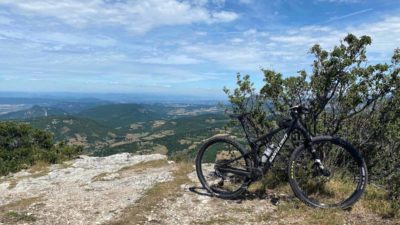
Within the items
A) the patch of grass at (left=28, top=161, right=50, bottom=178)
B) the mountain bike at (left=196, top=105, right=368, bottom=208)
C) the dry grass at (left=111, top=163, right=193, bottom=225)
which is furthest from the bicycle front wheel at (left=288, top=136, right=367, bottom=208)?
the patch of grass at (left=28, top=161, right=50, bottom=178)

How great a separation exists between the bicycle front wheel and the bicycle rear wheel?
49.8 inches

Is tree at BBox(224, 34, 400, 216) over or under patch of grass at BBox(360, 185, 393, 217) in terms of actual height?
over

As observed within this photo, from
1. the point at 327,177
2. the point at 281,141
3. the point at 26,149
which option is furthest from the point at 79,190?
the point at 26,149

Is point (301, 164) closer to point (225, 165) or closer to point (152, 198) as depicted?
point (225, 165)

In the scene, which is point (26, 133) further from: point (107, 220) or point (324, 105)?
point (324, 105)

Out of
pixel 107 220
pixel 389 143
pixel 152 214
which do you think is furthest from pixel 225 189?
pixel 389 143

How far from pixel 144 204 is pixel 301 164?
3.75m

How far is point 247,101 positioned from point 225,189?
3.32m

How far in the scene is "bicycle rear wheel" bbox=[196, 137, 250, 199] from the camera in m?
8.74

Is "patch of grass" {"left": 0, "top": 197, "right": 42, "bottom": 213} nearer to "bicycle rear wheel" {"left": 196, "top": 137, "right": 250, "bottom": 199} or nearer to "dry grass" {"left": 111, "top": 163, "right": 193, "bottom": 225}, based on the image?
"dry grass" {"left": 111, "top": 163, "right": 193, "bottom": 225}

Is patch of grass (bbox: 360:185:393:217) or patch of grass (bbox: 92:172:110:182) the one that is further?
patch of grass (bbox: 92:172:110:182)

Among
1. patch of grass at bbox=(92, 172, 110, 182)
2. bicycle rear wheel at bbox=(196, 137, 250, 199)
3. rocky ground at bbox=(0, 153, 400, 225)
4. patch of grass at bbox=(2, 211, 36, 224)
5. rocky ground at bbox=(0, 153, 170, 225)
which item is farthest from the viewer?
patch of grass at bbox=(92, 172, 110, 182)

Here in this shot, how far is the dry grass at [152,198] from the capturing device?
24.5ft

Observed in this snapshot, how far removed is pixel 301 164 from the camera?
26.6 ft
